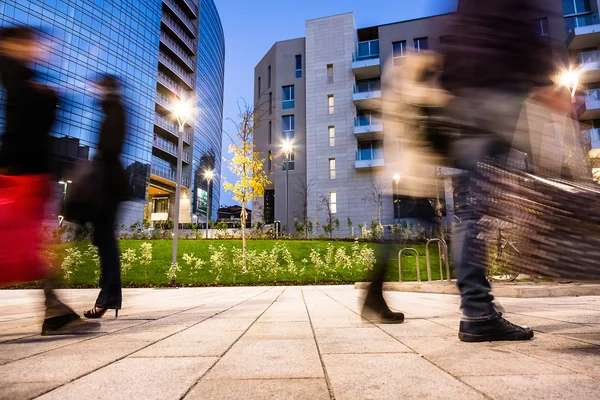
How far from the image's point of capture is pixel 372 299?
2783 millimetres

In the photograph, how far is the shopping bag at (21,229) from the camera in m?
1.98

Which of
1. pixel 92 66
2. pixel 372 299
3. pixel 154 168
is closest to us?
pixel 372 299

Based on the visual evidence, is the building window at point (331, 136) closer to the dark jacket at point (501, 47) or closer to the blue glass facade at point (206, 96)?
the dark jacket at point (501, 47)

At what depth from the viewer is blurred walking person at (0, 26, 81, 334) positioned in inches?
86.5

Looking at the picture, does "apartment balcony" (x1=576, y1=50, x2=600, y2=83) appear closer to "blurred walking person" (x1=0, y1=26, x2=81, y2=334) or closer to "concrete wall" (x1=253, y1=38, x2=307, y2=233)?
"concrete wall" (x1=253, y1=38, x2=307, y2=233)

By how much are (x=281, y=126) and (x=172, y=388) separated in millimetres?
30109

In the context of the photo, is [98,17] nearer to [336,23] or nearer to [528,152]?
[336,23]

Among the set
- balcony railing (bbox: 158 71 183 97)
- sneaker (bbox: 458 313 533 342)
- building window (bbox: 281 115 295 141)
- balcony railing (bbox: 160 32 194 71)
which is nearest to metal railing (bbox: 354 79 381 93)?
building window (bbox: 281 115 295 141)

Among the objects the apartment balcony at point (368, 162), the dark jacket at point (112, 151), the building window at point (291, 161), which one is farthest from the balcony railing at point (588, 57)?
the dark jacket at point (112, 151)

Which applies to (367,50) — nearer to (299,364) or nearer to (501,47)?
(501,47)

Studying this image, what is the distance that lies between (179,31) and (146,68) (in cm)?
1139

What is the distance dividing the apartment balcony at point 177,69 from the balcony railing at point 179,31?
12.6ft

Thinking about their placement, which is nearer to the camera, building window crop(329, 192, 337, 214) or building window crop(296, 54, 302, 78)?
building window crop(329, 192, 337, 214)

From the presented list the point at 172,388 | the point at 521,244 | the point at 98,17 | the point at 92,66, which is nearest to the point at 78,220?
the point at 172,388
